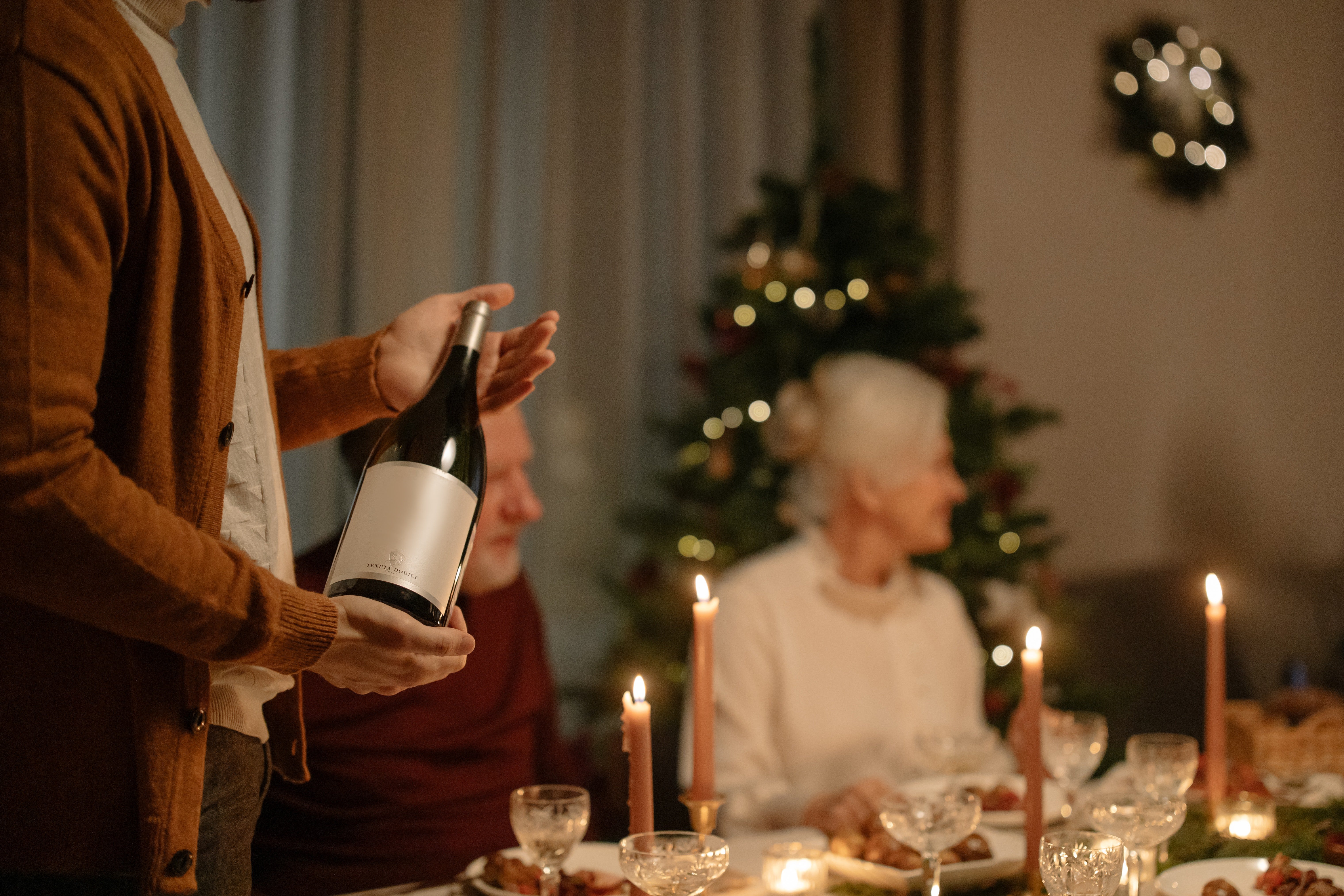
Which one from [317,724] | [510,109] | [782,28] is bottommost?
[317,724]

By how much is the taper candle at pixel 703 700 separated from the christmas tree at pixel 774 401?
1.71 m

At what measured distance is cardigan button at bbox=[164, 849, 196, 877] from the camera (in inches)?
28.3

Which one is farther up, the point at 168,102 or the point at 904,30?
the point at 904,30

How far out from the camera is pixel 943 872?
1.14m

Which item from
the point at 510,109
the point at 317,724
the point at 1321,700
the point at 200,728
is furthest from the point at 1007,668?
the point at 200,728

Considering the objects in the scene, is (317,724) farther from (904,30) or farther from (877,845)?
(904,30)

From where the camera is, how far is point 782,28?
12.2ft

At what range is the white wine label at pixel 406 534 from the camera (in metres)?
0.76

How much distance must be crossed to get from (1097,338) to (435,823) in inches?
118

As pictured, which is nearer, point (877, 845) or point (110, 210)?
point (110, 210)

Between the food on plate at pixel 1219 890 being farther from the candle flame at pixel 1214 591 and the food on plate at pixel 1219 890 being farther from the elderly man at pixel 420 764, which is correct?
the elderly man at pixel 420 764

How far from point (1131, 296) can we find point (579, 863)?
10.8ft

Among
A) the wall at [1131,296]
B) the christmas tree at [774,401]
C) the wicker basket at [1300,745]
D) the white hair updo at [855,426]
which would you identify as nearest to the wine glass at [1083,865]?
the wicker basket at [1300,745]

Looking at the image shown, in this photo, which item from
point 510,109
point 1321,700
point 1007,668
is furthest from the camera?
point 510,109
